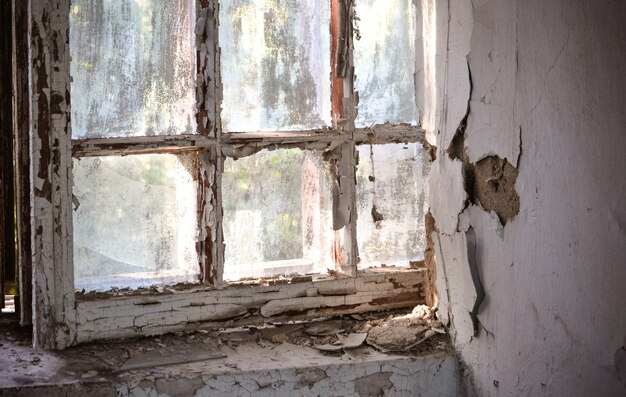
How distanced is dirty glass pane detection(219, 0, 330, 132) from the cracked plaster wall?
0.31 metres

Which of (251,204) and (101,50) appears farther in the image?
(251,204)

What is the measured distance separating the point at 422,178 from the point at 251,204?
0.49 metres

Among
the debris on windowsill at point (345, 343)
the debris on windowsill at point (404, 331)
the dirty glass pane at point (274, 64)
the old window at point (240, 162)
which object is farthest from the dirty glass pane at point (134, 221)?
the debris on windowsill at point (404, 331)

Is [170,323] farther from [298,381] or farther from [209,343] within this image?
[298,381]

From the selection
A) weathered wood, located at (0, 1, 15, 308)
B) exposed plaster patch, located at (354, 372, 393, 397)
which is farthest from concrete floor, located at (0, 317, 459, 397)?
weathered wood, located at (0, 1, 15, 308)

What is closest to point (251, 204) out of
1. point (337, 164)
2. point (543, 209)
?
point (337, 164)

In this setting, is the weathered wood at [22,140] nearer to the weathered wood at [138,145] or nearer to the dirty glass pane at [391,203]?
the weathered wood at [138,145]

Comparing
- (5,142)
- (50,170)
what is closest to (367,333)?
(50,170)

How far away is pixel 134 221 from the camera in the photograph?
180cm

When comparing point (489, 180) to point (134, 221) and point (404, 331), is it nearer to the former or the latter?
point (404, 331)

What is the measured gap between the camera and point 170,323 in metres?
1.81

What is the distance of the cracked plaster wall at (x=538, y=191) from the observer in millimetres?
1332

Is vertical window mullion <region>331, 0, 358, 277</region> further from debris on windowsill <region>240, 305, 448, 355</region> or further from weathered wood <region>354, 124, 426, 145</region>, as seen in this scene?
debris on windowsill <region>240, 305, 448, 355</region>

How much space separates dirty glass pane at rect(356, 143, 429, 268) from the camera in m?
1.99
